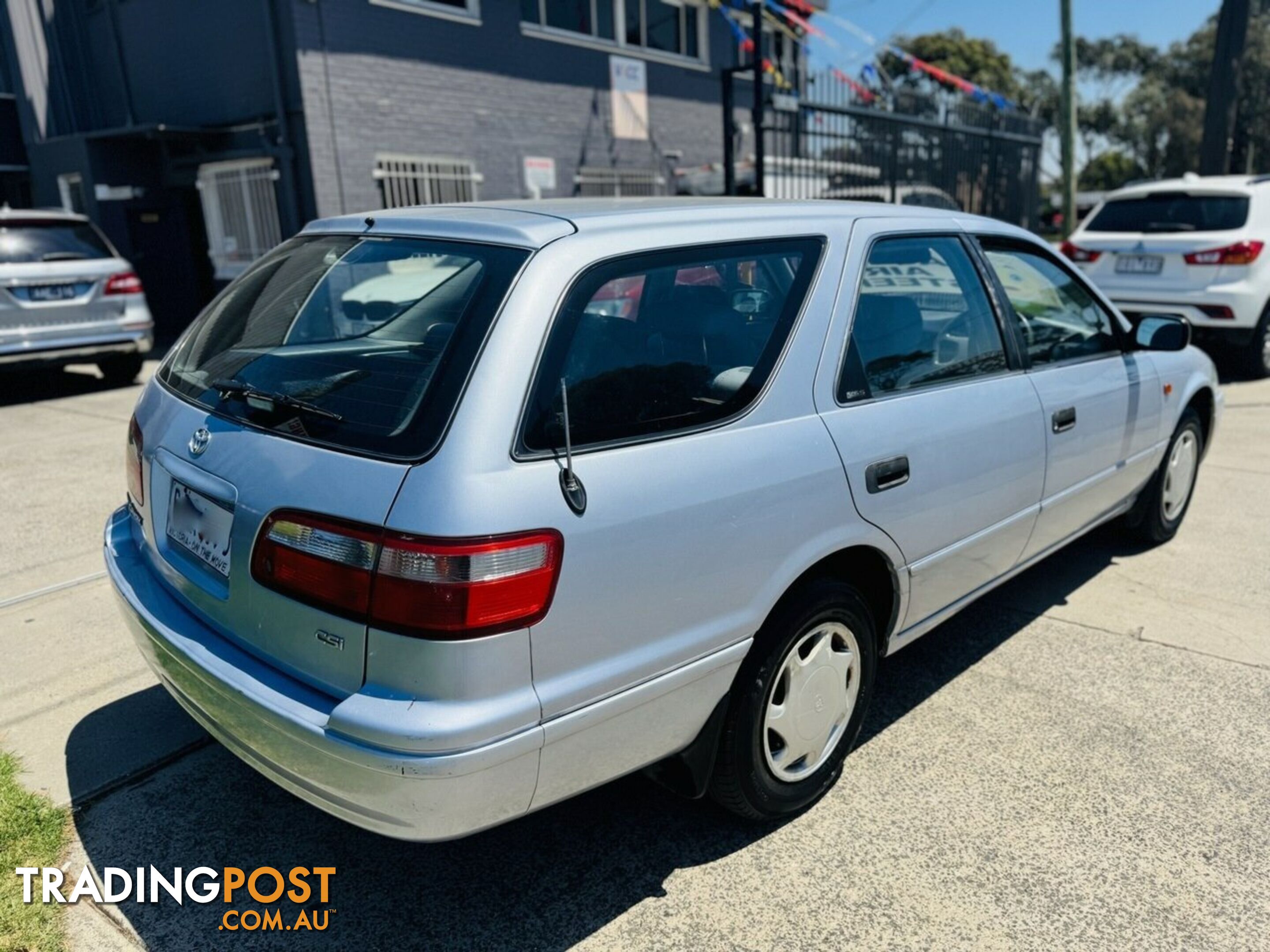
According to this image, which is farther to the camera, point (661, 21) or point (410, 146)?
point (661, 21)

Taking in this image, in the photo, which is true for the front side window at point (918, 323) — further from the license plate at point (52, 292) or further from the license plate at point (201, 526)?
the license plate at point (52, 292)

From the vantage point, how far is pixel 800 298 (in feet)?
8.73

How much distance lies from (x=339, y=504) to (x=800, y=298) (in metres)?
1.39

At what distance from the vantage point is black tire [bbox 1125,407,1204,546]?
458 centimetres

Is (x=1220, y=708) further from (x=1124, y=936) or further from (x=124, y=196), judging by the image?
(x=124, y=196)

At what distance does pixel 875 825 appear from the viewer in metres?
2.71

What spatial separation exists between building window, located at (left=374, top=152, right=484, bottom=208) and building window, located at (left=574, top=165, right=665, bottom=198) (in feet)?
6.48

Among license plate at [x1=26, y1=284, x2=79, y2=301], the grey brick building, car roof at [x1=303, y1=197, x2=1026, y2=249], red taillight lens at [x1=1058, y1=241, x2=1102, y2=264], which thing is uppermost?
the grey brick building

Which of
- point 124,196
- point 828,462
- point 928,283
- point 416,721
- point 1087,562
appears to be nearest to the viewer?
point 416,721

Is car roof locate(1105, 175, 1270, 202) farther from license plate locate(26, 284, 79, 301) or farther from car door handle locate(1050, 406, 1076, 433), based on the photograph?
license plate locate(26, 284, 79, 301)

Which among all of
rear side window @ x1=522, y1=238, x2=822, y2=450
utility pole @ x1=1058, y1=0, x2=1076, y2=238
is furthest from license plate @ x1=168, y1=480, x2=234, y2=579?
utility pole @ x1=1058, y1=0, x2=1076, y2=238

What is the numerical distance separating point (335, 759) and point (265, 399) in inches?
35.9

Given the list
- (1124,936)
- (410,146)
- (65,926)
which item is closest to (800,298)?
(1124,936)

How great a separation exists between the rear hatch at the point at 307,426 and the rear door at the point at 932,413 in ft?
3.59
